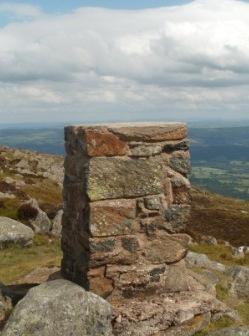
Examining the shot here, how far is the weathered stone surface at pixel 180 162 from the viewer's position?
11148 mm

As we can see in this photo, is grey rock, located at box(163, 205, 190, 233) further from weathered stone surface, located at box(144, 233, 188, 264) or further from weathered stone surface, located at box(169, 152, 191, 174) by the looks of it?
weathered stone surface, located at box(169, 152, 191, 174)

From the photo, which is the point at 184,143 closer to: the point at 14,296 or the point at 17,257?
the point at 14,296

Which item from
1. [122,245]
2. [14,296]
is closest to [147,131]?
[122,245]

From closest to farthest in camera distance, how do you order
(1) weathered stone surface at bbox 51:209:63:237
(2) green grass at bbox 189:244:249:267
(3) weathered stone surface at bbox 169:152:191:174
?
(3) weathered stone surface at bbox 169:152:191:174
(2) green grass at bbox 189:244:249:267
(1) weathered stone surface at bbox 51:209:63:237

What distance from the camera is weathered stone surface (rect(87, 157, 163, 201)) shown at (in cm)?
1036

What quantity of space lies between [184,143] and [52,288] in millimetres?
4631

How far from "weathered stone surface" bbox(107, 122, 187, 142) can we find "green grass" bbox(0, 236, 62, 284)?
949cm

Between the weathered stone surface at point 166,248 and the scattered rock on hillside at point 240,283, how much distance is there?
3.91 m

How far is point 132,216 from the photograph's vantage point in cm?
1068

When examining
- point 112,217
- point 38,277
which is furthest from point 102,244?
point 38,277

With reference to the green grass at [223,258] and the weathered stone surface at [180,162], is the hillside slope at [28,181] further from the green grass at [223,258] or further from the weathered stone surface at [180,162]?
the weathered stone surface at [180,162]

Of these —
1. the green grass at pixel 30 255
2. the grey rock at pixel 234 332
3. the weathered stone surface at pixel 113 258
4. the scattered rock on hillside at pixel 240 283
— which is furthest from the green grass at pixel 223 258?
the grey rock at pixel 234 332

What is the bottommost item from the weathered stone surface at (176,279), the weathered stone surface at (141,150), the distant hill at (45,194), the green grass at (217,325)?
the distant hill at (45,194)

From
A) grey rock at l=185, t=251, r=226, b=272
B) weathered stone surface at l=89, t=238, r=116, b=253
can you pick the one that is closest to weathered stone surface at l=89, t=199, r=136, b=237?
weathered stone surface at l=89, t=238, r=116, b=253
